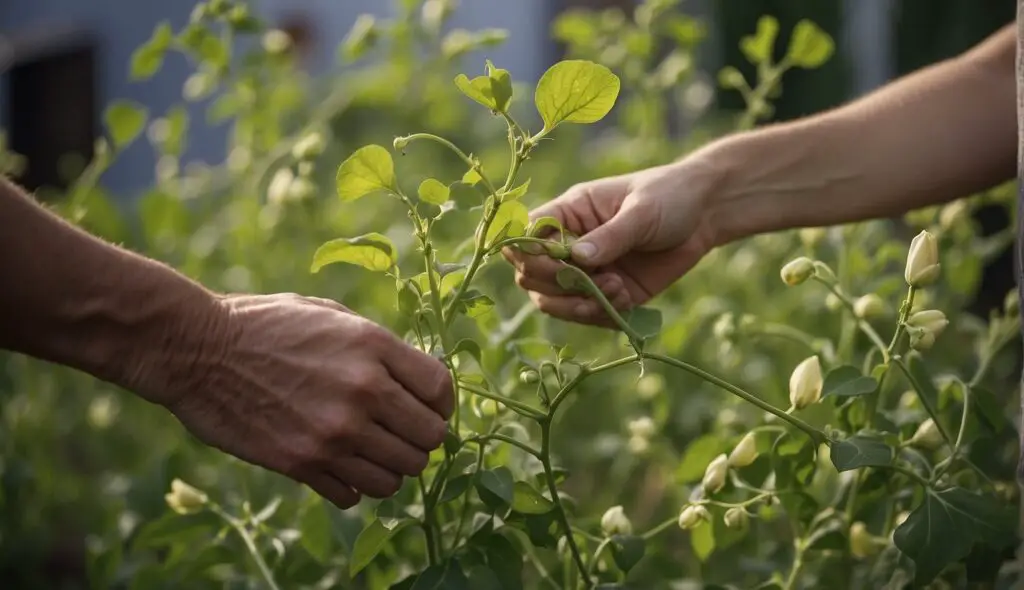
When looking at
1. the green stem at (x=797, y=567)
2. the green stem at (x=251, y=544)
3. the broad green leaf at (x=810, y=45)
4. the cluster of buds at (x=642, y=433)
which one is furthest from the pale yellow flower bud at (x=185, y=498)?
the broad green leaf at (x=810, y=45)

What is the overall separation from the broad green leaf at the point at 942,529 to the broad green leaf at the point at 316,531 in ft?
1.75

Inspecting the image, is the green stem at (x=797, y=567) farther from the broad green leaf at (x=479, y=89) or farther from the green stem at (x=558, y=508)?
the broad green leaf at (x=479, y=89)

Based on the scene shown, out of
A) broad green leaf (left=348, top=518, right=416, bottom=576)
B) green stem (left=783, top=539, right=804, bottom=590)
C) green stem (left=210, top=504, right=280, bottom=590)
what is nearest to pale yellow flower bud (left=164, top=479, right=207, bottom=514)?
green stem (left=210, top=504, right=280, bottom=590)

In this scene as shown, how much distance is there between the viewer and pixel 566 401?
1.67 m

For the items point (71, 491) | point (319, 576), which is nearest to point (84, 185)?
point (71, 491)

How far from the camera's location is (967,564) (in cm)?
105

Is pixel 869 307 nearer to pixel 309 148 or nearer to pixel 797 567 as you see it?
pixel 797 567

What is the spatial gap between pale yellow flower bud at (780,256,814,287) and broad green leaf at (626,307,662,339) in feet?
0.43

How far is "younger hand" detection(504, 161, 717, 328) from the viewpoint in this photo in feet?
3.52

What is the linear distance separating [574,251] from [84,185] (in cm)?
94

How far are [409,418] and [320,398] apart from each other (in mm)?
68

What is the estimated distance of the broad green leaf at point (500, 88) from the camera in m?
0.85

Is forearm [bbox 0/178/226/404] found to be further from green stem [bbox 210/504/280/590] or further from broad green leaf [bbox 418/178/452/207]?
green stem [bbox 210/504/280/590]

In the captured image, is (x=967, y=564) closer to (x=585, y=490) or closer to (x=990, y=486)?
(x=990, y=486)
